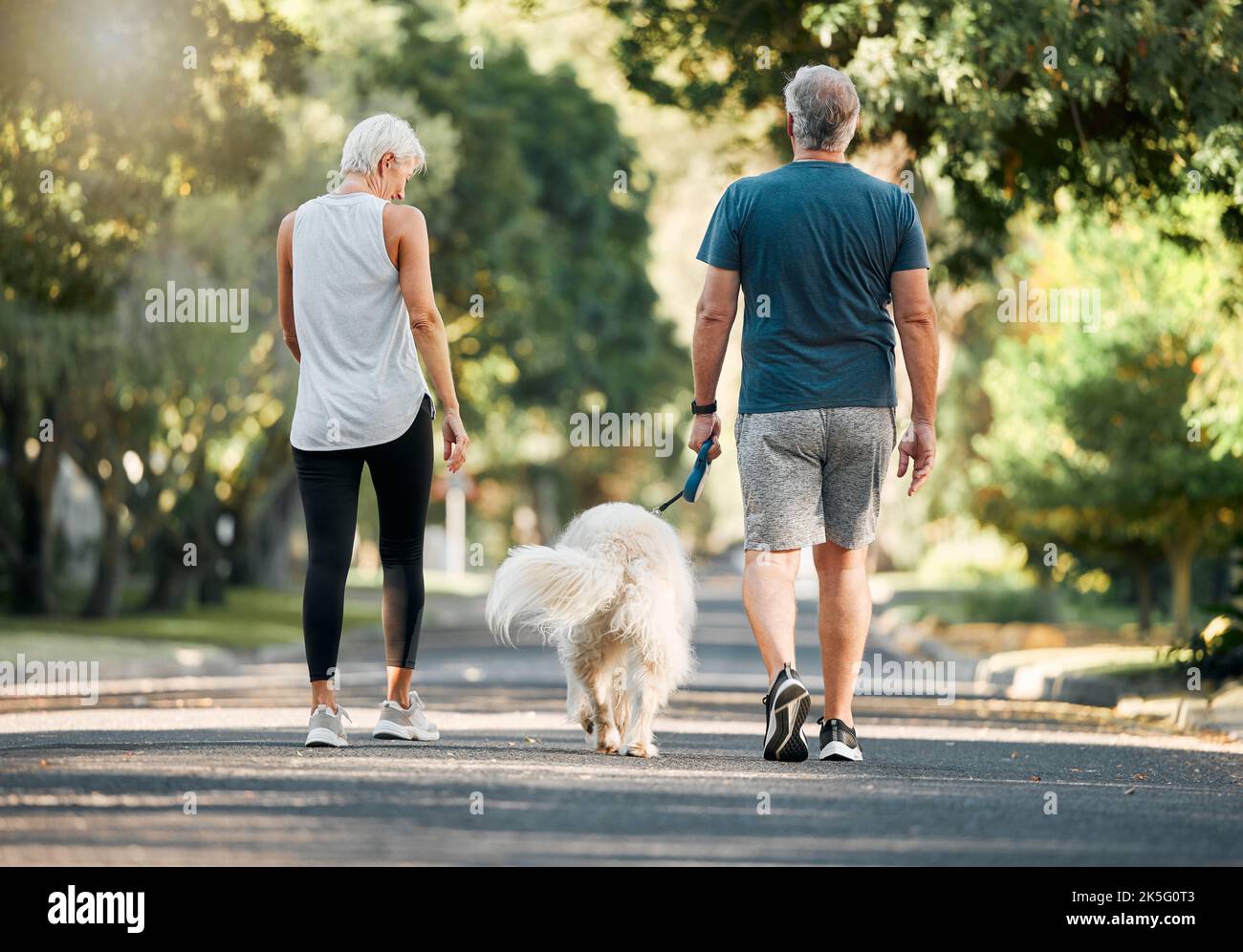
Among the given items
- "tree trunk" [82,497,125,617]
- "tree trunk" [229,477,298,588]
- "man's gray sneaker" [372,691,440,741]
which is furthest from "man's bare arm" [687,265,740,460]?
"tree trunk" [229,477,298,588]

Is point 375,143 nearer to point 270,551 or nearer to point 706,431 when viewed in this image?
point 706,431

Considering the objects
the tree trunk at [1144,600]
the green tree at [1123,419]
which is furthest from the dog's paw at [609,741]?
the tree trunk at [1144,600]

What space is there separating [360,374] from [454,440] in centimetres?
48

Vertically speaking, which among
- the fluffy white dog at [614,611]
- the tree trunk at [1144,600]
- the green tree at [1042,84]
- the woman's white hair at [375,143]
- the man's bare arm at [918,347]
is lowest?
the tree trunk at [1144,600]

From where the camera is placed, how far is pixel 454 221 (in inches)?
1363

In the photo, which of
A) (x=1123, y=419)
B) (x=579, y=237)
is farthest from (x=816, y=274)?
(x=579, y=237)

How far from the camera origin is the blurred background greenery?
42.0 feet

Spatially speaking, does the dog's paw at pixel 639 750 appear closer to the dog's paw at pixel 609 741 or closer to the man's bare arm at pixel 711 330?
the dog's paw at pixel 609 741

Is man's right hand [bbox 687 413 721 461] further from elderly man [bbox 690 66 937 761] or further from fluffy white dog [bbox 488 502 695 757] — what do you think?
fluffy white dog [bbox 488 502 695 757]

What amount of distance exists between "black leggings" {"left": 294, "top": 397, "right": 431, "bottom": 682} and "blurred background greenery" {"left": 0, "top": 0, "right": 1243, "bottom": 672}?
215 inches

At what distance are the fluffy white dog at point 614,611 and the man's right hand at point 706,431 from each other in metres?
0.38

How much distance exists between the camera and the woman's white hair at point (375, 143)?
26.6 ft
